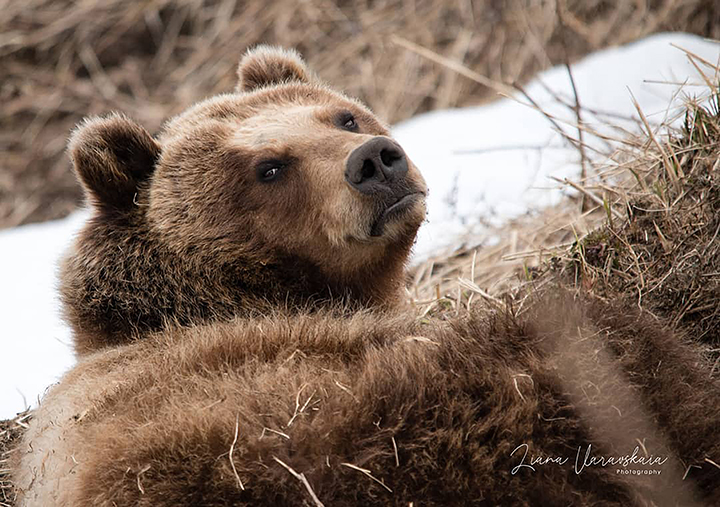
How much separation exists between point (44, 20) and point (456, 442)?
1031 centimetres

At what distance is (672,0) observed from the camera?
9164 mm

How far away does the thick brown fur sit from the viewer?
242 centimetres

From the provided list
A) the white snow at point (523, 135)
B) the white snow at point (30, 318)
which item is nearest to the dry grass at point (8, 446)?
the white snow at point (30, 318)

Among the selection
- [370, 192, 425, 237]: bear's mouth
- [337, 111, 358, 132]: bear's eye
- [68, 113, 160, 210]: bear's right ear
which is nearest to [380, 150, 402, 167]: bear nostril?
[370, 192, 425, 237]: bear's mouth

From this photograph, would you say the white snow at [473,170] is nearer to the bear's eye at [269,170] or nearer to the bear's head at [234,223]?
the bear's head at [234,223]

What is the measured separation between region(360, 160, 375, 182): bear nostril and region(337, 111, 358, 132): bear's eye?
59 centimetres

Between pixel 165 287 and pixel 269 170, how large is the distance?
0.70 meters

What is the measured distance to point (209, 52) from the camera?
36.2ft

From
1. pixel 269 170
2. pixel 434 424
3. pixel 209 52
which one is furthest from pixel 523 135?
pixel 209 52

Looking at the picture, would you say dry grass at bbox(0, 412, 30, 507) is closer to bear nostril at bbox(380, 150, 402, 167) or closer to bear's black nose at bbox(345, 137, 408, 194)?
bear's black nose at bbox(345, 137, 408, 194)

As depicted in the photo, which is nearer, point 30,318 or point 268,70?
point 268,70

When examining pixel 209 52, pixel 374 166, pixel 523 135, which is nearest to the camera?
pixel 374 166

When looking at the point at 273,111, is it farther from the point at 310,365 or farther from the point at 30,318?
the point at 30,318

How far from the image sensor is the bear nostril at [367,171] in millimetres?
3559
